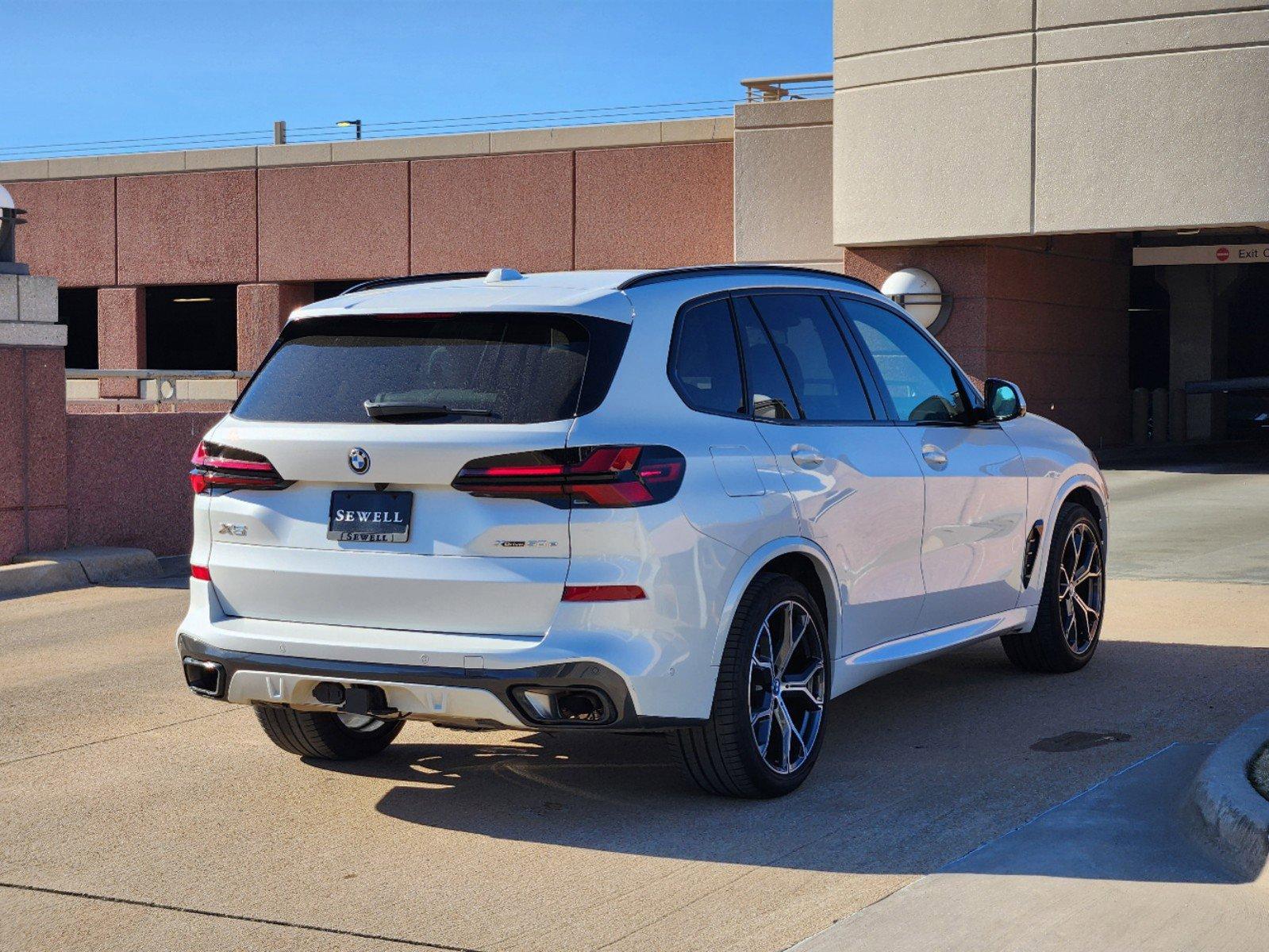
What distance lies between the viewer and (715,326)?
5859 mm

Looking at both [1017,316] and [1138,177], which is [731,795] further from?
[1017,316]

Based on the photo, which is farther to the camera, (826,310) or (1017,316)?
(1017,316)

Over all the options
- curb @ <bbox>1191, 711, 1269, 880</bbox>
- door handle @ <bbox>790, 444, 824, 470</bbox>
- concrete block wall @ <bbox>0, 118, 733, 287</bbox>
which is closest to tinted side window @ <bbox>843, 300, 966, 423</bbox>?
door handle @ <bbox>790, 444, 824, 470</bbox>

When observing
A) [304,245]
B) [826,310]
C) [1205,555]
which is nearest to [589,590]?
[826,310]

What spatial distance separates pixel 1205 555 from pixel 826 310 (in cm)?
770

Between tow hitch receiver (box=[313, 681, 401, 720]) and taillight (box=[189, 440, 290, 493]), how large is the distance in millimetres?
678

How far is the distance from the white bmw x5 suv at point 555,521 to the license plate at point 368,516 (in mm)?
11

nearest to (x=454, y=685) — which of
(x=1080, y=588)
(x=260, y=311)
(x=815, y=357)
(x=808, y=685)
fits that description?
(x=808, y=685)

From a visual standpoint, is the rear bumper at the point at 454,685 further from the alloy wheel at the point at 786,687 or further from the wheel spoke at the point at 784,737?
the wheel spoke at the point at 784,737

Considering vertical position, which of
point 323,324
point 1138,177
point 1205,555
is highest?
point 1138,177

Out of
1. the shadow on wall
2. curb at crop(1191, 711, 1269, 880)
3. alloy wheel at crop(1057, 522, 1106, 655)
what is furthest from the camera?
the shadow on wall

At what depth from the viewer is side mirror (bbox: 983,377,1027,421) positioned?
24.4 feet

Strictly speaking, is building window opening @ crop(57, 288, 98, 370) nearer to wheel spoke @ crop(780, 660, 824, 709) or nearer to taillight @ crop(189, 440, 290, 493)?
taillight @ crop(189, 440, 290, 493)

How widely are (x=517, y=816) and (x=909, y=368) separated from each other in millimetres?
2624
